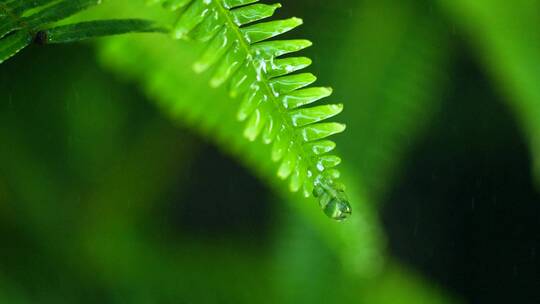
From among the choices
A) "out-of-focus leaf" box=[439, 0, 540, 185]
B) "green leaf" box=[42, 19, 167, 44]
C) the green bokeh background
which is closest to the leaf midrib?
"green leaf" box=[42, 19, 167, 44]

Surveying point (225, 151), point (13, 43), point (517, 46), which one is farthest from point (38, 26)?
point (225, 151)

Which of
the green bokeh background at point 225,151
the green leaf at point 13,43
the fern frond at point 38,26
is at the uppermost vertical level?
the green bokeh background at point 225,151

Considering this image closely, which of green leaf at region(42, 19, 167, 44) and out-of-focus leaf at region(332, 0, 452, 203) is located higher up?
out-of-focus leaf at region(332, 0, 452, 203)

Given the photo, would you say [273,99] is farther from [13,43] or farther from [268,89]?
[13,43]

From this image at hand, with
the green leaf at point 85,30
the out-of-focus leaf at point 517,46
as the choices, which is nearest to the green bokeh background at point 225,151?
the out-of-focus leaf at point 517,46

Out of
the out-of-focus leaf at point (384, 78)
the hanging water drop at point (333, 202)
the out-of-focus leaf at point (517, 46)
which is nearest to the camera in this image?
the hanging water drop at point (333, 202)

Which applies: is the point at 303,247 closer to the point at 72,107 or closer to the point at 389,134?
the point at 389,134

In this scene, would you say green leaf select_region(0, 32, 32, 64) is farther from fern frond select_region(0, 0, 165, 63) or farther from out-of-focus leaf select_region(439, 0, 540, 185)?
out-of-focus leaf select_region(439, 0, 540, 185)

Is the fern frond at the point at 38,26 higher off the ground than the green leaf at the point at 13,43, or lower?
higher

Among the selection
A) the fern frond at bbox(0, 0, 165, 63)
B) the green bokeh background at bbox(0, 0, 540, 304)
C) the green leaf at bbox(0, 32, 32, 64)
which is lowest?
the green leaf at bbox(0, 32, 32, 64)

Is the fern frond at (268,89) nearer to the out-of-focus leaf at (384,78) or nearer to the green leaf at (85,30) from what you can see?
the green leaf at (85,30)
